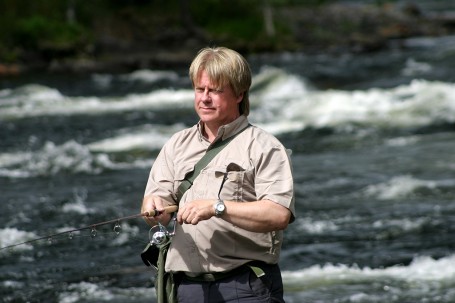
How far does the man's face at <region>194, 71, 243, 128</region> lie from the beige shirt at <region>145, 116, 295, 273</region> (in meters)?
0.05

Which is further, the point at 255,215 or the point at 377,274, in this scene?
the point at 377,274

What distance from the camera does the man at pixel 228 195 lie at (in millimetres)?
4141

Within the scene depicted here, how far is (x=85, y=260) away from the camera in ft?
33.3

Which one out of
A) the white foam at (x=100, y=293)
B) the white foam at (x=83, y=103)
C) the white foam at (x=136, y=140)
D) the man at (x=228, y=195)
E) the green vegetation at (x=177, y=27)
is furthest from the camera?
the green vegetation at (x=177, y=27)

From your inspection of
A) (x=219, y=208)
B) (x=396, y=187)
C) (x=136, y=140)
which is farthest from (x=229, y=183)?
(x=136, y=140)

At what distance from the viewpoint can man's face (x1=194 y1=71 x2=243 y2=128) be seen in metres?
4.23

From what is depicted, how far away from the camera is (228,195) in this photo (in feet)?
13.6

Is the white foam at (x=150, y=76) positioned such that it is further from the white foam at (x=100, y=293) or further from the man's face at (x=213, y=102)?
the man's face at (x=213, y=102)

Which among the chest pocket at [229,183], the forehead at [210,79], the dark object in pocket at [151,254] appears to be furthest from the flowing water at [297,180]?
the forehead at [210,79]

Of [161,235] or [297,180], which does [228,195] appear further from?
[297,180]

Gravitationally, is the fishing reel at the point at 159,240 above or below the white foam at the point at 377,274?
above

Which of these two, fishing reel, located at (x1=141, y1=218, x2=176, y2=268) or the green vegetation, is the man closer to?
fishing reel, located at (x1=141, y1=218, x2=176, y2=268)

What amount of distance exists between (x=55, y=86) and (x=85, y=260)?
23039mm

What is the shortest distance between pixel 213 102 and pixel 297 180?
10.1 m
